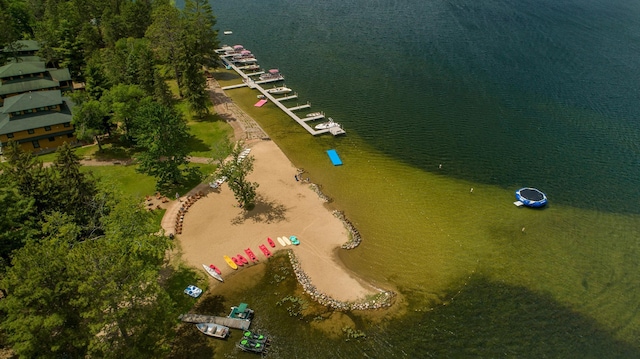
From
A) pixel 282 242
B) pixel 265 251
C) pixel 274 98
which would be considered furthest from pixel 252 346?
pixel 274 98

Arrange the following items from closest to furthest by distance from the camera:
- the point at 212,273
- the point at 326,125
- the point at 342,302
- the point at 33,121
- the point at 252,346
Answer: the point at 252,346 → the point at 342,302 → the point at 212,273 → the point at 33,121 → the point at 326,125

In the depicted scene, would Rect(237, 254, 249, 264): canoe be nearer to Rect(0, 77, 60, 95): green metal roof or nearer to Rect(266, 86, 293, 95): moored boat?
Rect(266, 86, 293, 95): moored boat

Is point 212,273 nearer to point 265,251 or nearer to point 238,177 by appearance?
point 265,251

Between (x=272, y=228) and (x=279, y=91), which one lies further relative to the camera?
(x=279, y=91)

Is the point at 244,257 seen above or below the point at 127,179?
below

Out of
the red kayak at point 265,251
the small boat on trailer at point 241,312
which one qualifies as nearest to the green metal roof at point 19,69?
the red kayak at point 265,251

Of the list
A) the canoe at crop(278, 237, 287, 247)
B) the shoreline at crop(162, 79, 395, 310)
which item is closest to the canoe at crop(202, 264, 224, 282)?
the shoreline at crop(162, 79, 395, 310)

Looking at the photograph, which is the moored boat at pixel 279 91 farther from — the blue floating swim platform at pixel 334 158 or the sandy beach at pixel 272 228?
the sandy beach at pixel 272 228
